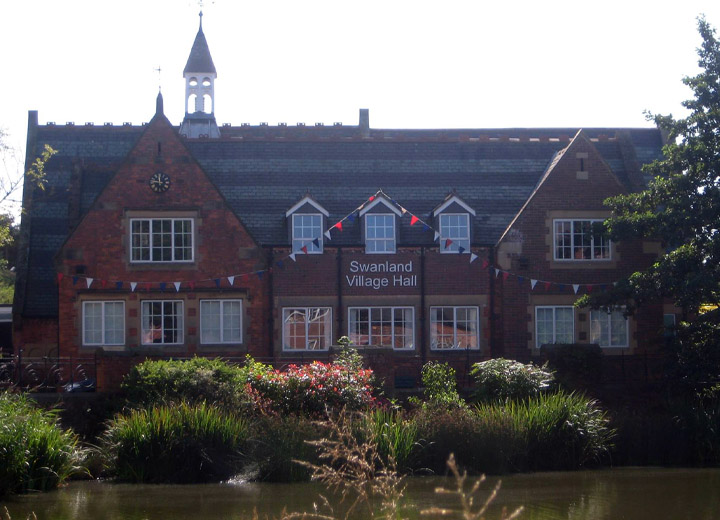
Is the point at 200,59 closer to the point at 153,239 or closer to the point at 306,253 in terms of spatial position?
the point at 153,239

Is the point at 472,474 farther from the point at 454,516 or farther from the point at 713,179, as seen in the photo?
the point at 713,179

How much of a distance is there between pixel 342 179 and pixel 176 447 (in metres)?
14.9

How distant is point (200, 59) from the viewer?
44.1 meters

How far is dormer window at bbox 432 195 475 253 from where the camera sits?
92.5 feet

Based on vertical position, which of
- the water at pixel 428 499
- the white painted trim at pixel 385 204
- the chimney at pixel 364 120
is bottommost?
the water at pixel 428 499

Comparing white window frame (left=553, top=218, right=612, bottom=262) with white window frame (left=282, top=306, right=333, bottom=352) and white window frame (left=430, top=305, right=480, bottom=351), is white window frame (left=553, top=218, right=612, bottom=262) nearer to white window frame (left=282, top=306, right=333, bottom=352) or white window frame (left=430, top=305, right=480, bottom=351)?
white window frame (left=430, top=305, right=480, bottom=351)

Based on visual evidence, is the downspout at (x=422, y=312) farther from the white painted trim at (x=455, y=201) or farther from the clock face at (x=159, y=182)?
the clock face at (x=159, y=182)

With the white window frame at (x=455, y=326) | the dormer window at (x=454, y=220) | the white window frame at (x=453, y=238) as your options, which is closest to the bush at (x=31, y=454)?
the white window frame at (x=455, y=326)

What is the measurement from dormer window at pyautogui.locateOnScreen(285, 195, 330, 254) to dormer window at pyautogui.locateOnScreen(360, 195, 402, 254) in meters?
1.39

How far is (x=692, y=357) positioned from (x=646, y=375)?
3.68 meters

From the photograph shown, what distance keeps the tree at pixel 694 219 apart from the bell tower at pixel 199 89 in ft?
83.2

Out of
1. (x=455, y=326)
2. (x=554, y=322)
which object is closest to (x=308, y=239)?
(x=455, y=326)

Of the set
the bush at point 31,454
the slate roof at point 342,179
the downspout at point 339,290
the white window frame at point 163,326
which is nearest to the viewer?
the bush at point 31,454

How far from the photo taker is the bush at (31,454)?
15391 millimetres
